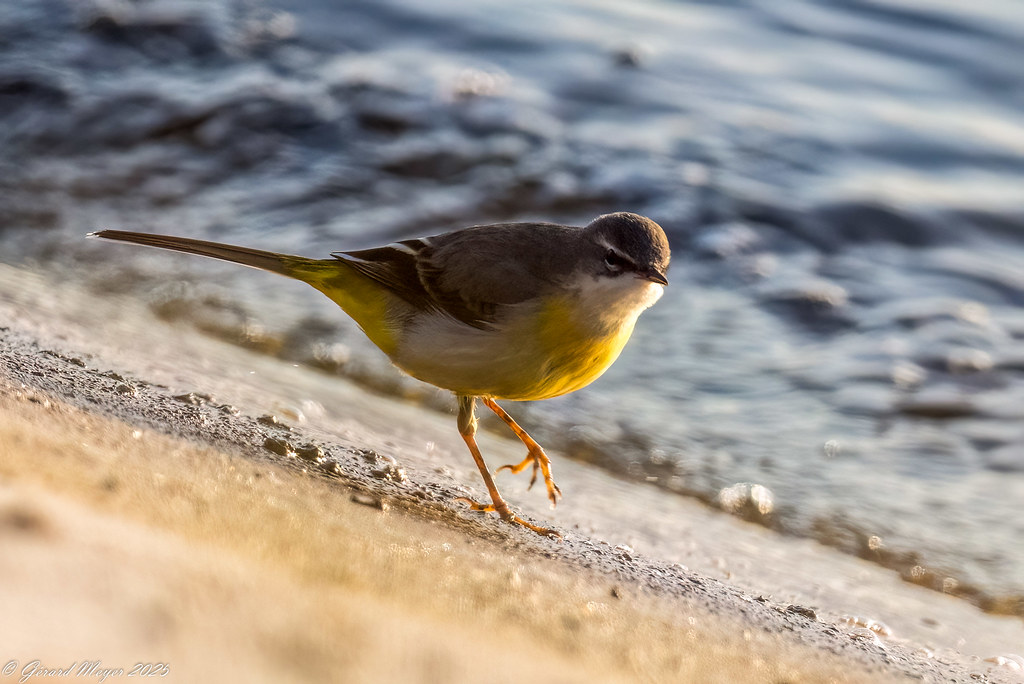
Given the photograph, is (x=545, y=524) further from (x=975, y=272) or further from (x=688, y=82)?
(x=688, y=82)

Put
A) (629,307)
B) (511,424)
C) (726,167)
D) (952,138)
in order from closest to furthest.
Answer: (629,307)
(511,424)
(726,167)
(952,138)

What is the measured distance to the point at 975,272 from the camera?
8.66 metres

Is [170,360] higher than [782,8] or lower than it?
lower

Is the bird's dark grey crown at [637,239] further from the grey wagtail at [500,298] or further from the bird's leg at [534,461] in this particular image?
the bird's leg at [534,461]

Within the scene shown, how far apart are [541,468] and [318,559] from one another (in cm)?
227


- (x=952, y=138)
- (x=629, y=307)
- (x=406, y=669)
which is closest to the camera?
(x=406, y=669)

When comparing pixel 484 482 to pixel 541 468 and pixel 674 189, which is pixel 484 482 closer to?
pixel 541 468

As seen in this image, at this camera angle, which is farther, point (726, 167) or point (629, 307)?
point (726, 167)

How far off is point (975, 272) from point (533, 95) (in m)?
4.76

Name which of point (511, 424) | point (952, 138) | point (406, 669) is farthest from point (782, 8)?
point (406, 669)

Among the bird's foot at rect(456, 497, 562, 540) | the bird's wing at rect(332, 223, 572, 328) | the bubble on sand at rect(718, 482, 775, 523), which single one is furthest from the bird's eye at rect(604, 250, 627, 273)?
the bubble on sand at rect(718, 482, 775, 523)

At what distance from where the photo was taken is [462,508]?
4.53 m

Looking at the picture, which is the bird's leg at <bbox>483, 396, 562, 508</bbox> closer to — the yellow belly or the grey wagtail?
the grey wagtail

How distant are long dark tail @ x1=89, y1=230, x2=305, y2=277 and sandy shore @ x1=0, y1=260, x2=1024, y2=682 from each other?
0.54 meters
